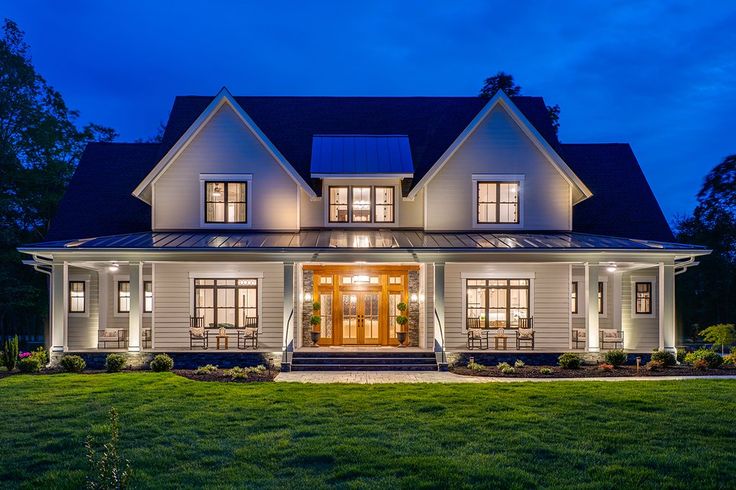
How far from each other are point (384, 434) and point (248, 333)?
10.8 m

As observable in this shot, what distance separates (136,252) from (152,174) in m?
3.55

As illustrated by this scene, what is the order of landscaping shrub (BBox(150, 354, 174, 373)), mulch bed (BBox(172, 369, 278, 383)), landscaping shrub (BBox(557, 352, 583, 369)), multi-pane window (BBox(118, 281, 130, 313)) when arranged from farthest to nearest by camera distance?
multi-pane window (BBox(118, 281, 130, 313)), landscaping shrub (BBox(557, 352, 583, 369)), landscaping shrub (BBox(150, 354, 174, 373)), mulch bed (BBox(172, 369, 278, 383))

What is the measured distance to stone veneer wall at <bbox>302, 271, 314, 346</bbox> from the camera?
1986 cm

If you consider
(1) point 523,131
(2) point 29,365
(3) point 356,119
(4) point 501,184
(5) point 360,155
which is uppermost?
(3) point 356,119

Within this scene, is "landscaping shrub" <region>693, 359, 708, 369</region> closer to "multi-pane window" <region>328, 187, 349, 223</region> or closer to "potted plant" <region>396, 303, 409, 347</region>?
"potted plant" <region>396, 303, 409, 347</region>

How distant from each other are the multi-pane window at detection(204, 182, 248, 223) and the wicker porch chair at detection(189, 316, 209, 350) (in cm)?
341

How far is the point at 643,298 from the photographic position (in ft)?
68.4

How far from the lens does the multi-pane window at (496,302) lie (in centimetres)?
1948

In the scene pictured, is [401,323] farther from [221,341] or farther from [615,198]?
[615,198]

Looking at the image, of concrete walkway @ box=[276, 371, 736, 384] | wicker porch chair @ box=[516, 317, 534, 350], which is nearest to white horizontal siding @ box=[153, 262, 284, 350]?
concrete walkway @ box=[276, 371, 736, 384]

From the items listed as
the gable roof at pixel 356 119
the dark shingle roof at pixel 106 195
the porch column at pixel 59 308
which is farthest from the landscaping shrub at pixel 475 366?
the dark shingle roof at pixel 106 195

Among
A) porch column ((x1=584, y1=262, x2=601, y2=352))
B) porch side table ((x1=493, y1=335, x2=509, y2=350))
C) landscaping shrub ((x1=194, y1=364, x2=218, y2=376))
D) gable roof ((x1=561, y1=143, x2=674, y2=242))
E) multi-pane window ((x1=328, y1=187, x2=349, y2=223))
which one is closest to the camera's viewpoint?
landscaping shrub ((x1=194, y1=364, x2=218, y2=376))

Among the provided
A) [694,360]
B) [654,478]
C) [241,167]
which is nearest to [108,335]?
[241,167]

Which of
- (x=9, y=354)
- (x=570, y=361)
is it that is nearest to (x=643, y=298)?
(x=570, y=361)
